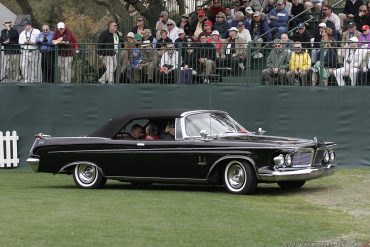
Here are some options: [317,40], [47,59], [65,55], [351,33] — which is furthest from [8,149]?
[351,33]

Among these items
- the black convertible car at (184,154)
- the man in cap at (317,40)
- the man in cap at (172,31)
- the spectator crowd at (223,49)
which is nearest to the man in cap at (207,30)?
the spectator crowd at (223,49)

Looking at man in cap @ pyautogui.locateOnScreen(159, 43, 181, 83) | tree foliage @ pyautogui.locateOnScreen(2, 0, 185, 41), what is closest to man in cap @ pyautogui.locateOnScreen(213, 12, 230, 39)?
man in cap @ pyautogui.locateOnScreen(159, 43, 181, 83)

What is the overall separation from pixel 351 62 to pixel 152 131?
238 inches

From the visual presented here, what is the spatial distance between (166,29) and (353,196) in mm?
10368

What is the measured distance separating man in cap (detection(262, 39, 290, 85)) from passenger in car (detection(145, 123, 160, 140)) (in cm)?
521

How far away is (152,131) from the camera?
16484 mm

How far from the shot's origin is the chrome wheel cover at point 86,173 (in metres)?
16.8

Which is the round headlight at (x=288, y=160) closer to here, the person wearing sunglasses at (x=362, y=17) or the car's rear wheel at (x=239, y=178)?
the car's rear wheel at (x=239, y=178)

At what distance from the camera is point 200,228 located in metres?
11.4

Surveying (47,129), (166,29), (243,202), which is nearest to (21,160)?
(47,129)

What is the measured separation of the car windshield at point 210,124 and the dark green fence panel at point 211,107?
13.3 feet

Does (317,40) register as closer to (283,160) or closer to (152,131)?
(152,131)

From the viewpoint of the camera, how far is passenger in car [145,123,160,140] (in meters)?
16.4

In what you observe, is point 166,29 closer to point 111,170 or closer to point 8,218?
point 111,170
